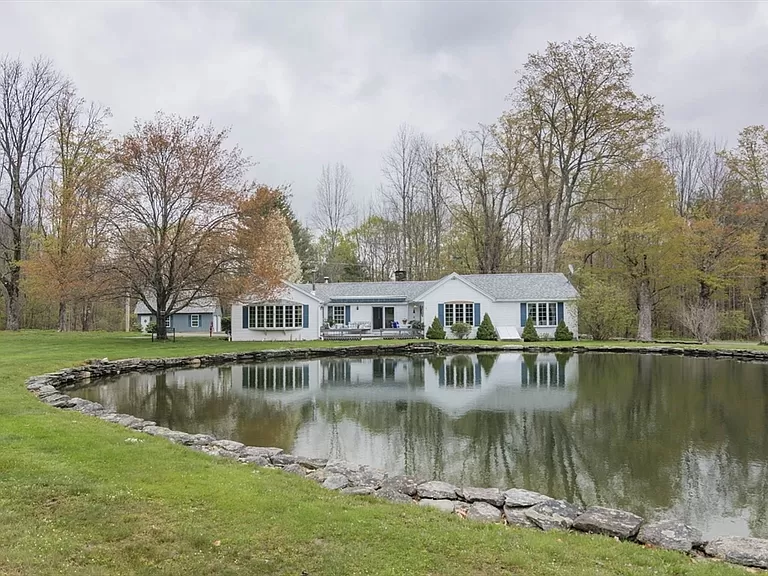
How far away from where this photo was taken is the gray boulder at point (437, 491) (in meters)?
5.03

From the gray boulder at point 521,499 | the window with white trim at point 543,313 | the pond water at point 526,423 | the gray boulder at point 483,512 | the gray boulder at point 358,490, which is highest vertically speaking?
the window with white trim at point 543,313

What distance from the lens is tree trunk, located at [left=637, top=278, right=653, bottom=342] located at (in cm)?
2769

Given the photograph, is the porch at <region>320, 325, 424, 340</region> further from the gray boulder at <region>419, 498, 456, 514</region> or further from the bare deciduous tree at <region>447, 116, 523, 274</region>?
the gray boulder at <region>419, 498, 456, 514</region>

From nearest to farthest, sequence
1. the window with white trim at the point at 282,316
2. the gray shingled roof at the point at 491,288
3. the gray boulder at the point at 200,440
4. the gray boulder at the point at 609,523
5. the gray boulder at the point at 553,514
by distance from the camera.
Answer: the gray boulder at the point at 609,523 → the gray boulder at the point at 553,514 → the gray boulder at the point at 200,440 → the window with white trim at the point at 282,316 → the gray shingled roof at the point at 491,288

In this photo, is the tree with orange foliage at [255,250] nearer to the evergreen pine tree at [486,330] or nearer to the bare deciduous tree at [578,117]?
the evergreen pine tree at [486,330]

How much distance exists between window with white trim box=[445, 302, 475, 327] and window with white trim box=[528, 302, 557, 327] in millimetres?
2969

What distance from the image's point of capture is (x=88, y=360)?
15.7 m

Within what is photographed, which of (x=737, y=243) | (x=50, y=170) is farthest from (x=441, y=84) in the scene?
(x=50, y=170)

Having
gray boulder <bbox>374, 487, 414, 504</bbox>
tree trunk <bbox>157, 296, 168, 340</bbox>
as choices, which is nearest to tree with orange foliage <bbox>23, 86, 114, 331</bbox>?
tree trunk <bbox>157, 296, 168, 340</bbox>

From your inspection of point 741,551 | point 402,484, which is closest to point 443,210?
point 402,484

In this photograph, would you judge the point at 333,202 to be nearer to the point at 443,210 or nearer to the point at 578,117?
the point at 443,210

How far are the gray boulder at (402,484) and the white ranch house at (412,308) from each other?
2030cm

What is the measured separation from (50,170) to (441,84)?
21.8 metres

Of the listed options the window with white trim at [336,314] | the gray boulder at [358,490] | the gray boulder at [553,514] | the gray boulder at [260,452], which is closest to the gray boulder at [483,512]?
the gray boulder at [553,514]
